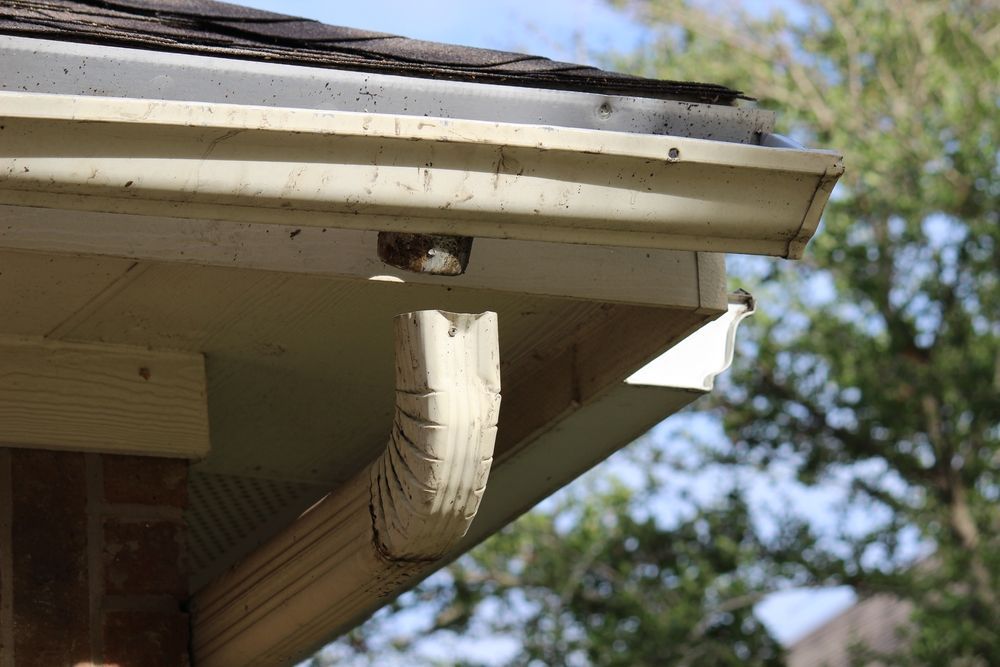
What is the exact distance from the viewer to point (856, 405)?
27.6ft

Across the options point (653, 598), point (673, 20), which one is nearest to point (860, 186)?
point (673, 20)

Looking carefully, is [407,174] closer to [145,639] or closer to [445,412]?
[445,412]

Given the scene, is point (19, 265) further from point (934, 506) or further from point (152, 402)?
point (934, 506)

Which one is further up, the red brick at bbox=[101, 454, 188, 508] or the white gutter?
the white gutter

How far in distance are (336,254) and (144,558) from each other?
23.5 inches

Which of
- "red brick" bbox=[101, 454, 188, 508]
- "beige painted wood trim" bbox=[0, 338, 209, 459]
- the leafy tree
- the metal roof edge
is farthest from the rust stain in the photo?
the leafy tree

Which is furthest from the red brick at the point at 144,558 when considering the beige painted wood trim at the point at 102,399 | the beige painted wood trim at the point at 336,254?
the beige painted wood trim at the point at 336,254

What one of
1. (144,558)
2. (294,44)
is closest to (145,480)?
(144,558)

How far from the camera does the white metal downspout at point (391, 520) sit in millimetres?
1571

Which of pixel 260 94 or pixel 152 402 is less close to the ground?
pixel 260 94

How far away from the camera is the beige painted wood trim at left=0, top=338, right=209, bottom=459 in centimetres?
194

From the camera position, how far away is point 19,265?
1746 mm

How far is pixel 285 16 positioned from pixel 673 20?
7.71 meters

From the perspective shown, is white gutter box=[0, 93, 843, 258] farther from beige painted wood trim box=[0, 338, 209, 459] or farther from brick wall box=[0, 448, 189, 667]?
brick wall box=[0, 448, 189, 667]
